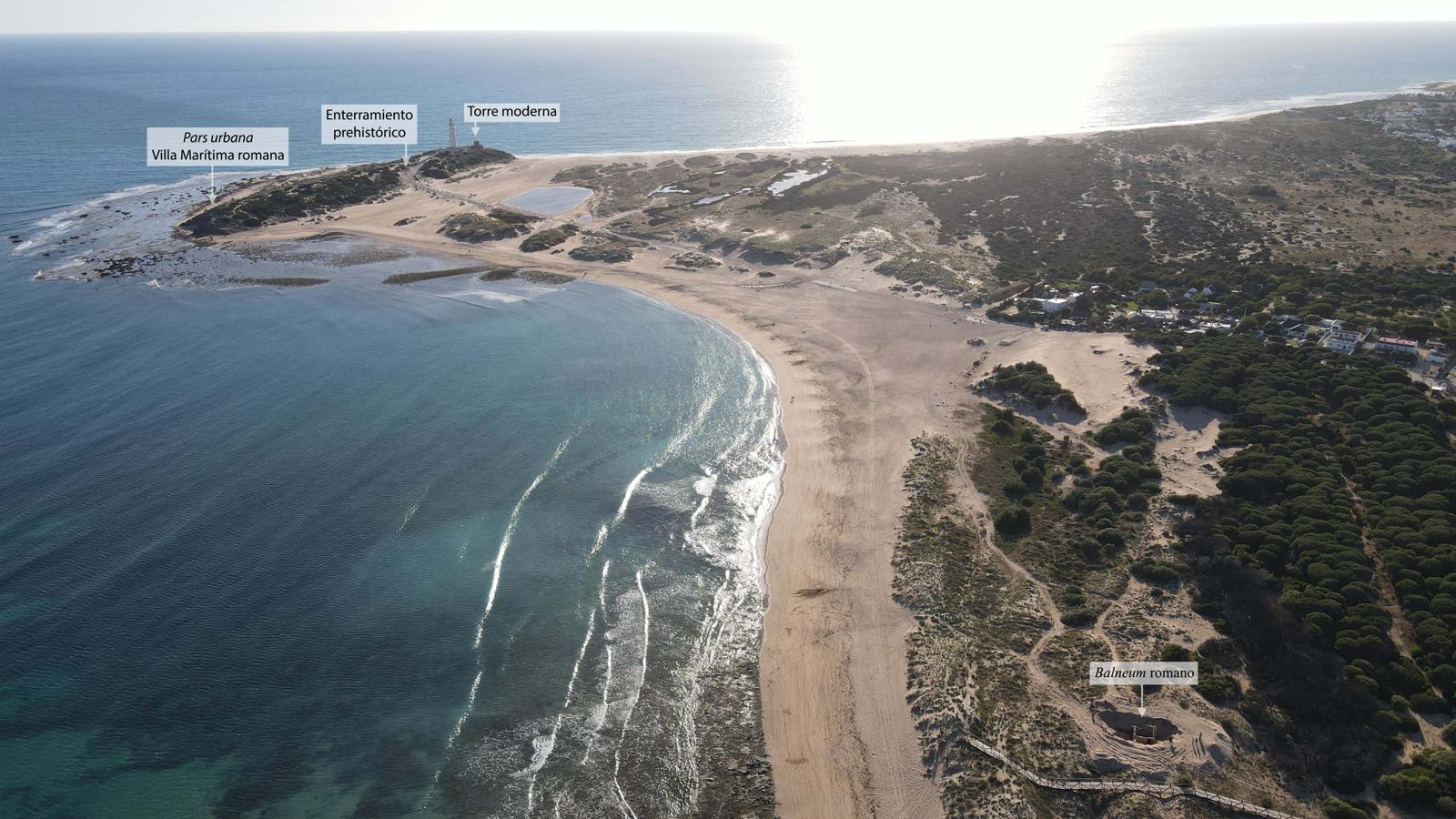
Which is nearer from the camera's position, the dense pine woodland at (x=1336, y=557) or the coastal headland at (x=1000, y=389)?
the dense pine woodland at (x=1336, y=557)

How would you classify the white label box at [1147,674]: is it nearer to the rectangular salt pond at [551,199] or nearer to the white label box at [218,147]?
the rectangular salt pond at [551,199]

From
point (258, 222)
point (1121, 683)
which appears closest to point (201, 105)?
point (258, 222)

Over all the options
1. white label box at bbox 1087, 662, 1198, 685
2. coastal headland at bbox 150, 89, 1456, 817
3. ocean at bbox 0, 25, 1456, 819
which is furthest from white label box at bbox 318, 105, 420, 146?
white label box at bbox 1087, 662, 1198, 685

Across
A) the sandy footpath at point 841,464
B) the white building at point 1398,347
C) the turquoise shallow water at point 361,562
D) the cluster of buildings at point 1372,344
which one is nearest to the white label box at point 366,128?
the sandy footpath at point 841,464

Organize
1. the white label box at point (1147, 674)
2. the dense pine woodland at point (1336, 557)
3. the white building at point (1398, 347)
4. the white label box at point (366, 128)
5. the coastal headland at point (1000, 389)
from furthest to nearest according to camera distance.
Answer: the white label box at point (366, 128) → the white building at point (1398, 347) → the white label box at point (1147, 674) → the coastal headland at point (1000, 389) → the dense pine woodland at point (1336, 557)

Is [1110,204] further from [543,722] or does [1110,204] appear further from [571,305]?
[543,722]
